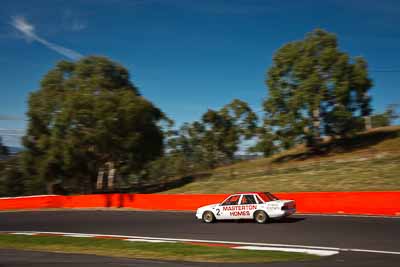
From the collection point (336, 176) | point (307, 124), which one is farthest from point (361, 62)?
point (336, 176)

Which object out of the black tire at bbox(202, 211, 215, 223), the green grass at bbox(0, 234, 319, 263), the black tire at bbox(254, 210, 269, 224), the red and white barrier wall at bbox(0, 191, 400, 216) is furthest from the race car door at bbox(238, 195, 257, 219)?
the green grass at bbox(0, 234, 319, 263)

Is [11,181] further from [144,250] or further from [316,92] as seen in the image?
[144,250]

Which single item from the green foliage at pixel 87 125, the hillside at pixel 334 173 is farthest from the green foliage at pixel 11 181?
the hillside at pixel 334 173

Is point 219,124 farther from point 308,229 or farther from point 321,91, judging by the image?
point 308,229

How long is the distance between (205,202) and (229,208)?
7475 mm

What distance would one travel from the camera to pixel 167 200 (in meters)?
28.7

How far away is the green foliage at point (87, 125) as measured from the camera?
44.6m

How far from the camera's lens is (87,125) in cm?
4519

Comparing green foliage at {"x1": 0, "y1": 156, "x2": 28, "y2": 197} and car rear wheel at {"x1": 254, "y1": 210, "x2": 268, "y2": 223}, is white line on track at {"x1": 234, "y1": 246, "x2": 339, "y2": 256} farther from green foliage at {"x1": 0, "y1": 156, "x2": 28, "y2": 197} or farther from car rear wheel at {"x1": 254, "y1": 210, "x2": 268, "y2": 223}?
green foliage at {"x1": 0, "y1": 156, "x2": 28, "y2": 197}

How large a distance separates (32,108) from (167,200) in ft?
99.6

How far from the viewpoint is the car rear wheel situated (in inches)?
697

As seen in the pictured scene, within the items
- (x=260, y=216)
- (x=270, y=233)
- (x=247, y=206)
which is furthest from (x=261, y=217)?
(x=270, y=233)

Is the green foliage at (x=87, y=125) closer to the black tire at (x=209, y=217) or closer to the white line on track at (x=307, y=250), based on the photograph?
the black tire at (x=209, y=217)

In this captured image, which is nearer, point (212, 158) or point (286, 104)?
point (286, 104)
